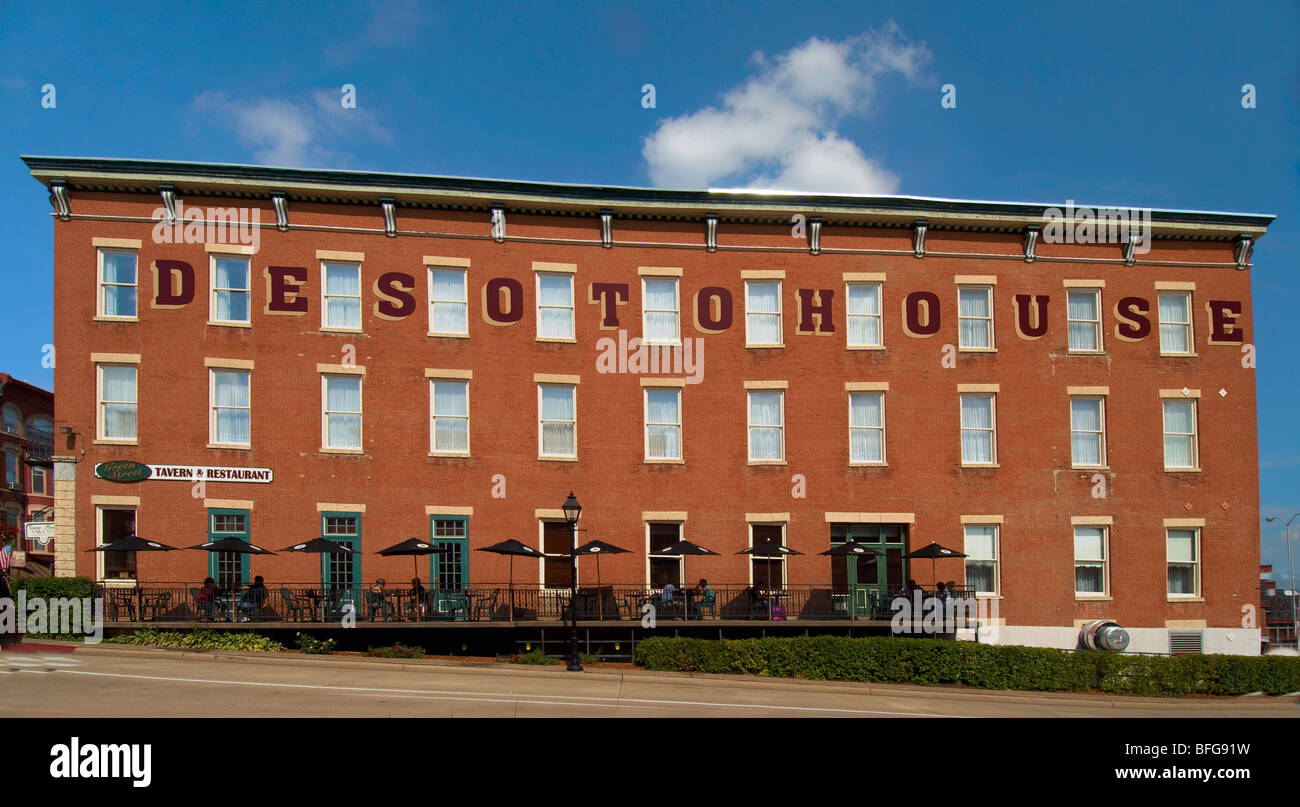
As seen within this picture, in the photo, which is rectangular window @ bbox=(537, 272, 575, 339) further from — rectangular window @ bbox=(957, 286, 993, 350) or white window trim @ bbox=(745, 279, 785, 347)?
rectangular window @ bbox=(957, 286, 993, 350)

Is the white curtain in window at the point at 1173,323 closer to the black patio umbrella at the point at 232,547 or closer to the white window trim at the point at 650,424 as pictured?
the white window trim at the point at 650,424

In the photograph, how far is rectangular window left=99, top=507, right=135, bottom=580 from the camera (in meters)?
26.8

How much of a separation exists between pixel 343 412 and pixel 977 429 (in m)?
18.8

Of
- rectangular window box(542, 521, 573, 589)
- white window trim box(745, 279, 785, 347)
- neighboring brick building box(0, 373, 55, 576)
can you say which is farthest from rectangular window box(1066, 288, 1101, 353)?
neighboring brick building box(0, 373, 55, 576)

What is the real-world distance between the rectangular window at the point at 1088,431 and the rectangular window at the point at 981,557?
353 cm

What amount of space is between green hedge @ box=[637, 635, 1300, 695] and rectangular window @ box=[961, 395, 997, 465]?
733cm

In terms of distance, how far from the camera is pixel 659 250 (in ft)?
99.0

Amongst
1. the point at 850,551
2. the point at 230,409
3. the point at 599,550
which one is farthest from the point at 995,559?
the point at 230,409

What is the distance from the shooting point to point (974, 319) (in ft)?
102

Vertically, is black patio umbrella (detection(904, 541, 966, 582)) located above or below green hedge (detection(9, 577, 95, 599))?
above

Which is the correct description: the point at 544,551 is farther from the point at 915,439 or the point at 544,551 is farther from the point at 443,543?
the point at 915,439

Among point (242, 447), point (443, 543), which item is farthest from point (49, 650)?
point (443, 543)

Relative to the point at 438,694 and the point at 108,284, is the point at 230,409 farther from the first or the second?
the point at 438,694

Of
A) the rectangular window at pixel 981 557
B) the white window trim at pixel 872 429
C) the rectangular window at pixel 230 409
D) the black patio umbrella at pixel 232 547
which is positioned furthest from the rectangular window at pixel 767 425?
the rectangular window at pixel 230 409
